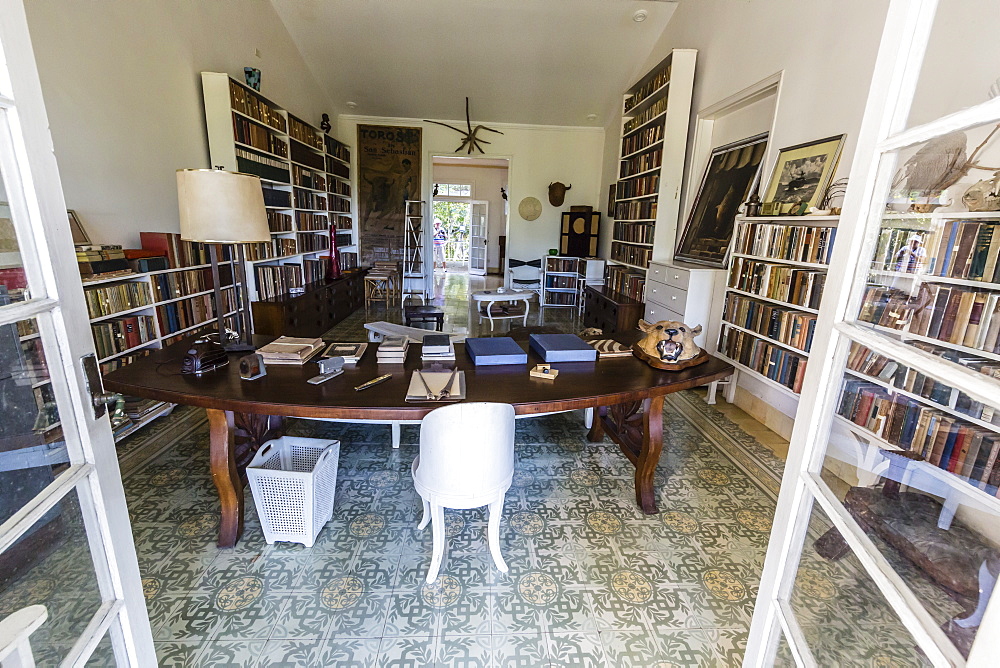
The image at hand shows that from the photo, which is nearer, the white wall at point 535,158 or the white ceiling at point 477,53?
the white ceiling at point 477,53

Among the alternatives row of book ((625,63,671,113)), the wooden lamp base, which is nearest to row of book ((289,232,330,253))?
row of book ((625,63,671,113))

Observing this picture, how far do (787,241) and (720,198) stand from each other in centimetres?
122

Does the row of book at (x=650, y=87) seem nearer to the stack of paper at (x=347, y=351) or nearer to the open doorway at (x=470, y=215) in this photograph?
the stack of paper at (x=347, y=351)

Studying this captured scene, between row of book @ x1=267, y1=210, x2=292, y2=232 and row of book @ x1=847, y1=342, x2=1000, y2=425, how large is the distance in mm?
4826

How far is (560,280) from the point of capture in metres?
7.53

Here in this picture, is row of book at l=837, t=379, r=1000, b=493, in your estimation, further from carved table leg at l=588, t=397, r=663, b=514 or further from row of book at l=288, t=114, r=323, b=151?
row of book at l=288, t=114, r=323, b=151

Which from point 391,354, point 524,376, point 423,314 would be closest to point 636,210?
point 423,314

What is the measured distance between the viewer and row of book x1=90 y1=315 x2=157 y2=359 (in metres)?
2.51

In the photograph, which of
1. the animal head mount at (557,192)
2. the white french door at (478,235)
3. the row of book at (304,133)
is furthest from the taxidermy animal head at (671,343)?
the white french door at (478,235)

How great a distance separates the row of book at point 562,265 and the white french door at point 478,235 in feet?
14.4

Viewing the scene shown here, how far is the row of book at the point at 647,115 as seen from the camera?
14.3ft

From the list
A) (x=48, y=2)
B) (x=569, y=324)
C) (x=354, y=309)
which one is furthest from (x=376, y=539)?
(x=354, y=309)

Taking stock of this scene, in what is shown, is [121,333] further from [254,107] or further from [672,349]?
[672,349]

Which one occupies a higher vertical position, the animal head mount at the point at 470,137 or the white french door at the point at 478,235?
the animal head mount at the point at 470,137
